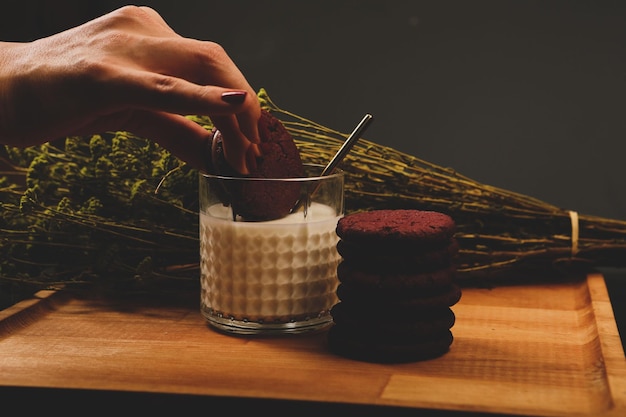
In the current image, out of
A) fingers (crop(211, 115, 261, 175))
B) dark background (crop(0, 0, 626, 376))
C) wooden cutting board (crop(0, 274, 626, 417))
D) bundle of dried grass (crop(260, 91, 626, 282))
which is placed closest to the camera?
Result: wooden cutting board (crop(0, 274, 626, 417))

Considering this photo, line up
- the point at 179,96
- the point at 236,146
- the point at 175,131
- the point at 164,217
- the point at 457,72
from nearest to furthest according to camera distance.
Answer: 1. the point at 179,96
2. the point at 236,146
3. the point at 175,131
4. the point at 164,217
5. the point at 457,72

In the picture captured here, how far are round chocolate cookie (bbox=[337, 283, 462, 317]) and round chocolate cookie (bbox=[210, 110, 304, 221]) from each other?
0.14 meters

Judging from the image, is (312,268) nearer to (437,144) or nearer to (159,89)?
(159,89)

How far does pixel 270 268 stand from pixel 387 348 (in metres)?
0.19

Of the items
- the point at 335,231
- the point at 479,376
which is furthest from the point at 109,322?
the point at 479,376

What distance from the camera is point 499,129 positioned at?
1.61 m

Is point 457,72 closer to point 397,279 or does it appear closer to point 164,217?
point 164,217

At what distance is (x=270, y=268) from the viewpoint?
3.27 ft

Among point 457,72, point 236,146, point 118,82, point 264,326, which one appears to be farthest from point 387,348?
point 457,72

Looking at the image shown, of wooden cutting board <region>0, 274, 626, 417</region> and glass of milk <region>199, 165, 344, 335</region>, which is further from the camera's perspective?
glass of milk <region>199, 165, 344, 335</region>

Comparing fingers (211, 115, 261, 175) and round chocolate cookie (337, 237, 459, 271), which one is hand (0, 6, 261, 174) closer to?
fingers (211, 115, 261, 175)

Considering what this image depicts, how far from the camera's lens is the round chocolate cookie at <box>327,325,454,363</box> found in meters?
0.90

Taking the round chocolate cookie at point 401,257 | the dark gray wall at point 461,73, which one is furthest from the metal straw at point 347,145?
the dark gray wall at point 461,73

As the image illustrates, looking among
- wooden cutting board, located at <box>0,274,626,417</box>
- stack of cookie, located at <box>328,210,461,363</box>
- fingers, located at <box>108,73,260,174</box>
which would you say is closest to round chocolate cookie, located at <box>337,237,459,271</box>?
stack of cookie, located at <box>328,210,461,363</box>
